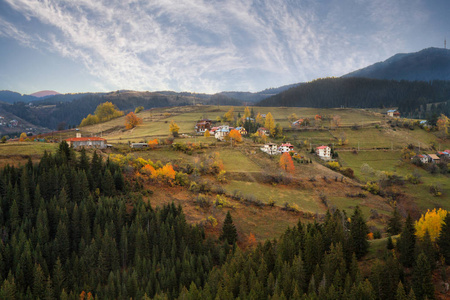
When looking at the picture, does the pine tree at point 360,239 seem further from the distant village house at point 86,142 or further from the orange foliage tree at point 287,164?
the distant village house at point 86,142

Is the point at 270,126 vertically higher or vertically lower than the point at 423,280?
higher

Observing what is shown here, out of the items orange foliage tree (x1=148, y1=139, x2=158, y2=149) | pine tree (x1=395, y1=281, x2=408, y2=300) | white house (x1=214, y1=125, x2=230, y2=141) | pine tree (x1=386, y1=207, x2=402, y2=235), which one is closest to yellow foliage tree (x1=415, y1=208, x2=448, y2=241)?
pine tree (x1=386, y1=207, x2=402, y2=235)

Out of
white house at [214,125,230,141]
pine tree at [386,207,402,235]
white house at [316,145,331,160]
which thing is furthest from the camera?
white house at [214,125,230,141]

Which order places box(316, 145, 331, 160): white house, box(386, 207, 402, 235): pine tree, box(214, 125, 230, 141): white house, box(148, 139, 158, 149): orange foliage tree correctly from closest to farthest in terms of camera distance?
1. box(386, 207, 402, 235): pine tree
2. box(148, 139, 158, 149): orange foliage tree
3. box(316, 145, 331, 160): white house
4. box(214, 125, 230, 141): white house

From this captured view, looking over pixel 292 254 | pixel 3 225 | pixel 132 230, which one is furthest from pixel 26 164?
pixel 292 254

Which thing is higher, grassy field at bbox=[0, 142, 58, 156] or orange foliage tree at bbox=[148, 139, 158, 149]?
grassy field at bbox=[0, 142, 58, 156]

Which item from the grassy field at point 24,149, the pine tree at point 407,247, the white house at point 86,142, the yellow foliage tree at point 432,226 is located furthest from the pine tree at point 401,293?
the white house at point 86,142

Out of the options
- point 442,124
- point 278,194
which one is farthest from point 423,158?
point 278,194

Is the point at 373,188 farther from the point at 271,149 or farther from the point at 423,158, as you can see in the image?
the point at 271,149

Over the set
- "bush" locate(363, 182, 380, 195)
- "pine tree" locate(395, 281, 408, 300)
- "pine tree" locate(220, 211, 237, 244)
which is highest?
"pine tree" locate(395, 281, 408, 300)

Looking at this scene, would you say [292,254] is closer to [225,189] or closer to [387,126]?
[225,189]

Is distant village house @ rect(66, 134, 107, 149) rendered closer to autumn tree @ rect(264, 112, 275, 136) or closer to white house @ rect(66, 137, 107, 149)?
white house @ rect(66, 137, 107, 149)
